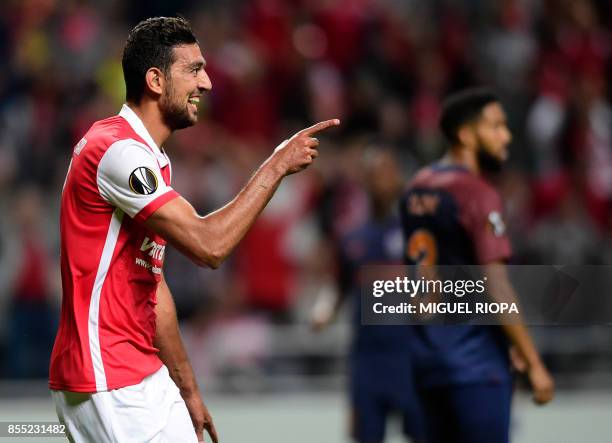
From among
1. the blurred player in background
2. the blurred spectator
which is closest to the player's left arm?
the blurred player in background

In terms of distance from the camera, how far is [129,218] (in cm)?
401

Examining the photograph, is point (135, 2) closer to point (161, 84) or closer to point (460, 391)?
point (460, 391)

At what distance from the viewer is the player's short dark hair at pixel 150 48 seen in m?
4.10

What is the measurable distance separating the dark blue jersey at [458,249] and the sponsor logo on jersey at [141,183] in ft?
7.22

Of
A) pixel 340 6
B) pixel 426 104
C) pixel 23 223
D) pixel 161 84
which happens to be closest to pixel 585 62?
pixel 426 104

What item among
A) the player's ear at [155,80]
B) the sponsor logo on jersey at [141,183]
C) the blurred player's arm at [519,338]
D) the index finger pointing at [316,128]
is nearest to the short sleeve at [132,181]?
the sponsor logo on jersey at [141,183]

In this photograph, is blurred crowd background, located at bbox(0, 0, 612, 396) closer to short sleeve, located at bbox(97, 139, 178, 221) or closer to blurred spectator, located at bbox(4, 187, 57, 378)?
blurred spectator, located at bbox(4, 187, 57, 378)

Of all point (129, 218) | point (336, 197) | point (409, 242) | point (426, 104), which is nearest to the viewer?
point (129, 218)

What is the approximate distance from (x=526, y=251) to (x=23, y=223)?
4832 mm

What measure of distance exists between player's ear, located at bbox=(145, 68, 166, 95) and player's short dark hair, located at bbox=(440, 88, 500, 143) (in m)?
2.34

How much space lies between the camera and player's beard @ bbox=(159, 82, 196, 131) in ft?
13.5

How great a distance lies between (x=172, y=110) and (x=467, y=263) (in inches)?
84.5

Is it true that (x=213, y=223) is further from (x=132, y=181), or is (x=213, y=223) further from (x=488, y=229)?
(x=488, y=229)

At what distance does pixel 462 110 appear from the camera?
613 centimetres
